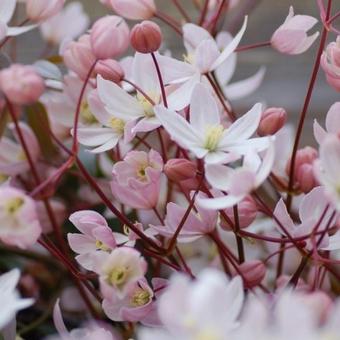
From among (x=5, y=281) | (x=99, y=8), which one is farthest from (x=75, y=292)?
(x=99, y=8)

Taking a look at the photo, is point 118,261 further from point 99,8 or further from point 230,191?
point 99,8

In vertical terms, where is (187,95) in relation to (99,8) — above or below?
above

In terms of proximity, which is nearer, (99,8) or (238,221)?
(238,221)

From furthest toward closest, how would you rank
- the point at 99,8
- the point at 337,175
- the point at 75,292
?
1. the point at 99,8
2. the point at 75,292
3. the point at 337,175

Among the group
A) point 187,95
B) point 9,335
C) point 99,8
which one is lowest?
point 99,8

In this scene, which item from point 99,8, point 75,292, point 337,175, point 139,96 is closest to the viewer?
point 337,175

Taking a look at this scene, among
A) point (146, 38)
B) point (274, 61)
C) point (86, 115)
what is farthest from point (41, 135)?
point (274, 61)

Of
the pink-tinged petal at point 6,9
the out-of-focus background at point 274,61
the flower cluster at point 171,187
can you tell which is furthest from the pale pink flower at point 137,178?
the out-of-focus background at point 274,61
